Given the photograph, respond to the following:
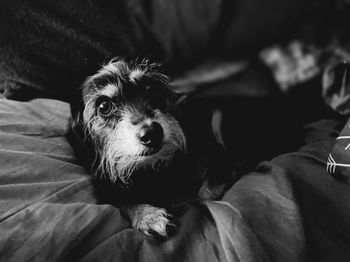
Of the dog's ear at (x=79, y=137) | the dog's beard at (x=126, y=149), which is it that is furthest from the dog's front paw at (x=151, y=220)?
the dog's ear at (x=79, y=137)

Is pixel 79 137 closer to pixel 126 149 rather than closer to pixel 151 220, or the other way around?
pixel 126 149

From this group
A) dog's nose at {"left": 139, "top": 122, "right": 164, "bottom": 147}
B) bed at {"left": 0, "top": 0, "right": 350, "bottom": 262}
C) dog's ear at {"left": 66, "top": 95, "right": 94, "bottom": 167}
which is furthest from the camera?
dog's ear at {"left": 66, "top": 95, "right": 94, "bottom": 167}

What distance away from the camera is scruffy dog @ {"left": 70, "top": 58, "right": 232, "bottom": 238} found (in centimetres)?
152

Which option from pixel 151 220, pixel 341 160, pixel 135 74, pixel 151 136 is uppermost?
pixel 135 74

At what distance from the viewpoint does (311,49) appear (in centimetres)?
56

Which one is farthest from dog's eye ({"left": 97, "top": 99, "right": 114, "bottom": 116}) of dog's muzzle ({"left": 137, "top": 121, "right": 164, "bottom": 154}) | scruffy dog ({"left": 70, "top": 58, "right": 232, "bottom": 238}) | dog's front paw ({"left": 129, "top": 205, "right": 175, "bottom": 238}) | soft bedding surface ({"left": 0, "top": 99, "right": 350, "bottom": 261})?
dog's front paw ({"left": 129, "top": 205, "right": 175, "bottom": 238})

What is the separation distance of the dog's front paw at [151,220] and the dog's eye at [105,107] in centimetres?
50

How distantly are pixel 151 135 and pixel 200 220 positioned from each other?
0.48m

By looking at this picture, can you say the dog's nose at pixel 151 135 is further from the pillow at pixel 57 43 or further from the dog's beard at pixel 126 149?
the pillow at pixel 57 43

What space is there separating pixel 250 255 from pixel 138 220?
1.53 ft

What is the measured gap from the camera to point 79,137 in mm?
1618

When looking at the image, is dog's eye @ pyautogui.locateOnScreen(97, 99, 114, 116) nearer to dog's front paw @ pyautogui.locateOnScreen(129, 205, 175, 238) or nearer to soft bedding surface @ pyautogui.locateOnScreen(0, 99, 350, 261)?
soft bedding surface @ pyautogui.locateOnScreen(0, 99, 350, 261)

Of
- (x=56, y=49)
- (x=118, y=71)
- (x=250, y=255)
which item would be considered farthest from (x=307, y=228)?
(x=56, y=49)

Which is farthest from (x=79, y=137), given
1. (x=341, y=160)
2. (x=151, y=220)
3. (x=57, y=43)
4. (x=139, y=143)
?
(x=341, y=160)
